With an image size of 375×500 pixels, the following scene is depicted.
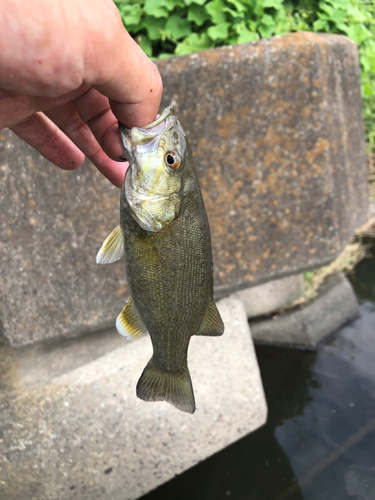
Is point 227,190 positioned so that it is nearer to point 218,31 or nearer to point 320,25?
point 218,31

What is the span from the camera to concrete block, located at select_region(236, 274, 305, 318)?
3145mm

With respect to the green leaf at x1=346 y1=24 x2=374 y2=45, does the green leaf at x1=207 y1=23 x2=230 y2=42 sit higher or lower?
higher

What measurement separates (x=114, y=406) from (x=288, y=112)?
73.4 inches

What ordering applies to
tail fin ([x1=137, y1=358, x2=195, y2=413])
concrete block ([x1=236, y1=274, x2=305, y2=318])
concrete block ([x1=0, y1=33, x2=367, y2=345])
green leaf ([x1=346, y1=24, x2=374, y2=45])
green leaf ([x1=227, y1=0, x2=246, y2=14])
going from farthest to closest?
concrete block ([x1=236, y1=274, x2=305, y2=318]) → green leaf ([x1=346, y1=24, x2=374, y2=45]) → green leaf ([x1=227, y1=0, x2=246, y2=14]) → concrete block ([x1=0, y1=33, x2=367, y2=345]) → tail fin ([x1=137, y1=358, x2=195, y2=413])

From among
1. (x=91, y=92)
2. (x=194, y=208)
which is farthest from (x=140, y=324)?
(x=91, y=92)

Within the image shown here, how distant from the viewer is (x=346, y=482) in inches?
98.7

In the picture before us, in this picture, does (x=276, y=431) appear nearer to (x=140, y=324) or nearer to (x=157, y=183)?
(x=140, y=324)

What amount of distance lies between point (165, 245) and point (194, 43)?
1538 millimetres

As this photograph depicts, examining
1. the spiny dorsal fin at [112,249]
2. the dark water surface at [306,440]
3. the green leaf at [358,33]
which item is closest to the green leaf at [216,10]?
the green leaf at [358,33]

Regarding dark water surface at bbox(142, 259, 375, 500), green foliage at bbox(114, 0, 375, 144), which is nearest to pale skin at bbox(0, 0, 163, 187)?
green foliage at bbox(114, 0, 375, 144)

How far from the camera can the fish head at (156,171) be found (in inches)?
48.0

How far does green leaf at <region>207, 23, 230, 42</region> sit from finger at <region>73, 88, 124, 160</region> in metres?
1.15

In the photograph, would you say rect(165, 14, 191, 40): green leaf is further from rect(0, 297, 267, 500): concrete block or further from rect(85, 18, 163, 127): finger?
rect(0, 297, 267, 500): concrete block

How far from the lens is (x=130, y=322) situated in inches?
56.9
